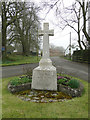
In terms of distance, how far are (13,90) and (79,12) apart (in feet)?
50.0

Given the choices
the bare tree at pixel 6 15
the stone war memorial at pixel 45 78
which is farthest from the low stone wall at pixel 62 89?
the bare tree at pixel 6 15

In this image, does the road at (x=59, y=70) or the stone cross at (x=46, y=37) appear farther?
the road at (x=59, y=70)

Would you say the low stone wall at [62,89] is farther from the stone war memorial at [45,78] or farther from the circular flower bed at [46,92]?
the stone war memorial at [45,78]

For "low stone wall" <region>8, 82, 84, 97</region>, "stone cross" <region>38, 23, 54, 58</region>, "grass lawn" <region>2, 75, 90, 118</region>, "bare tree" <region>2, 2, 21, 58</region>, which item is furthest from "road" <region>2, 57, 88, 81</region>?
"bare tree" <region>2, 2, 21, 58</region>

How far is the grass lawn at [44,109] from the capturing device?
7.77 ft

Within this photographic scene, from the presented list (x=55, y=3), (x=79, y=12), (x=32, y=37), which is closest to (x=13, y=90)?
(x=55, y=3)

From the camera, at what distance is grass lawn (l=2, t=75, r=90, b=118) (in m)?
2.37

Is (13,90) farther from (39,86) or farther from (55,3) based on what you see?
(55,3)

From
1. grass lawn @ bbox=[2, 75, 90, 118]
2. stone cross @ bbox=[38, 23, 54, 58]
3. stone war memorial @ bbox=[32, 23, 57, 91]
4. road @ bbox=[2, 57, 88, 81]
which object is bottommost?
grass lawn @ bbox=[2, 75, 90, 118]

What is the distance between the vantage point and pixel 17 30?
56.2 ft

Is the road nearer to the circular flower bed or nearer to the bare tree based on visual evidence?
the circular flower bed

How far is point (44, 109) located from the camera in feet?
8.71

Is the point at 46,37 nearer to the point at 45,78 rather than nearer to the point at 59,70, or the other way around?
the point at 45,78

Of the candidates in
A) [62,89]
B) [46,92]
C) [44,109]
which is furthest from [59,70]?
[44,109]
